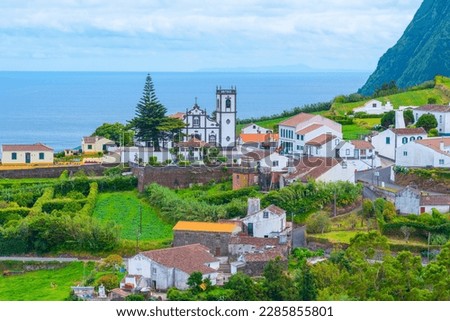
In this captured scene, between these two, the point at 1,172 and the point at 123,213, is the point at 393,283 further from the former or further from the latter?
the point at 1,172

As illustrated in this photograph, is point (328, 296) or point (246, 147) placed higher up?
point (246, 147)

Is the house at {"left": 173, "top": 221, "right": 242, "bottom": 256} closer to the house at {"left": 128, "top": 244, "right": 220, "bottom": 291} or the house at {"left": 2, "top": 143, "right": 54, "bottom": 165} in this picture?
the house at {"left": 128, "top": 244, "right": 220, "bottom": 291}

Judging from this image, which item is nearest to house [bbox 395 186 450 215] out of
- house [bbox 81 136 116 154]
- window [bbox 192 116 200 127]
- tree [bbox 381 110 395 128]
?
tree [bbox 381 110 395 128]

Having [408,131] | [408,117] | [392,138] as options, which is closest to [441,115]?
[408,117]

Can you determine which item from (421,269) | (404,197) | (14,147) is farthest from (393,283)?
(14,147)

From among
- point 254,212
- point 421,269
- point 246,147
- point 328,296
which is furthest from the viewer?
point 246,147

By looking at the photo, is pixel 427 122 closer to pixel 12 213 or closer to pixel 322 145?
pixel 322 145
